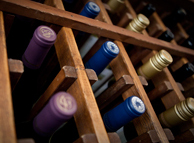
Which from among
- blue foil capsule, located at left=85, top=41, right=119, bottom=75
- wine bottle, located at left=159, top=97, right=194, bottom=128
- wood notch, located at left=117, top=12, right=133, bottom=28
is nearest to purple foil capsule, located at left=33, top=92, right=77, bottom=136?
blue foil capsule, located at left=85, top=41, right=119, bottom=75

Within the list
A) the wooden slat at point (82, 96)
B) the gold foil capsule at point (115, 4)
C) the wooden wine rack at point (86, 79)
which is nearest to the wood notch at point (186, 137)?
the wooden wine rack at point (86, 79)

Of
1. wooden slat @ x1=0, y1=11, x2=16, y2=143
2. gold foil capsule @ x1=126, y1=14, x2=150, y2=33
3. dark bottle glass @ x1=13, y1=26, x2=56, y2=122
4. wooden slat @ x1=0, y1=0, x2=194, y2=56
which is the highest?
gold foil capsule @ x1=126, y1=14, x2=150, y2=33

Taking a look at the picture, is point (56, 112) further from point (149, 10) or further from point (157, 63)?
point (149, 10)

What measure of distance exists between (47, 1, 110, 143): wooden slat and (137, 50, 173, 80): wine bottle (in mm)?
316

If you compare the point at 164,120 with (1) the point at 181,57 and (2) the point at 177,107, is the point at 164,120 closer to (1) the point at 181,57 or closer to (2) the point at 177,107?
(2) the point at 177,107

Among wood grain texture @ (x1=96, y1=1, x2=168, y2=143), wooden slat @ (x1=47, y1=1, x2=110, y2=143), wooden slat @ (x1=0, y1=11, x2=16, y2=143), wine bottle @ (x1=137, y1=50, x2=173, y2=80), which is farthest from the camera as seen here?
wine bottle @ (x1=137, y1=50, x2=173, y2=80)

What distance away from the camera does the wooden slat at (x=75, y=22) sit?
452 millimetres

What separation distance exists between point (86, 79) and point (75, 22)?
0.20m

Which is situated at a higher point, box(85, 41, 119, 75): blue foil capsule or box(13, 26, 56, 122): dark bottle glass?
box(85, 41, 119, 75): blue foil capsule

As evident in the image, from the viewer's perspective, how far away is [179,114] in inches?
22.5

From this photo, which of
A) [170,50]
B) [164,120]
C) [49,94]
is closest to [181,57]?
[170,50]

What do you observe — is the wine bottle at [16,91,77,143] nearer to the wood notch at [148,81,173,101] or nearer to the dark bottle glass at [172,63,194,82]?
the wood notch at [148,81,173,101]

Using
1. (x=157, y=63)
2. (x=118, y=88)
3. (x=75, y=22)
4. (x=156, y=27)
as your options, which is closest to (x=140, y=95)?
(x=118, y=88)

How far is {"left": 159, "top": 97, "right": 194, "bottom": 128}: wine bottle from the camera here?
545 millimetres
